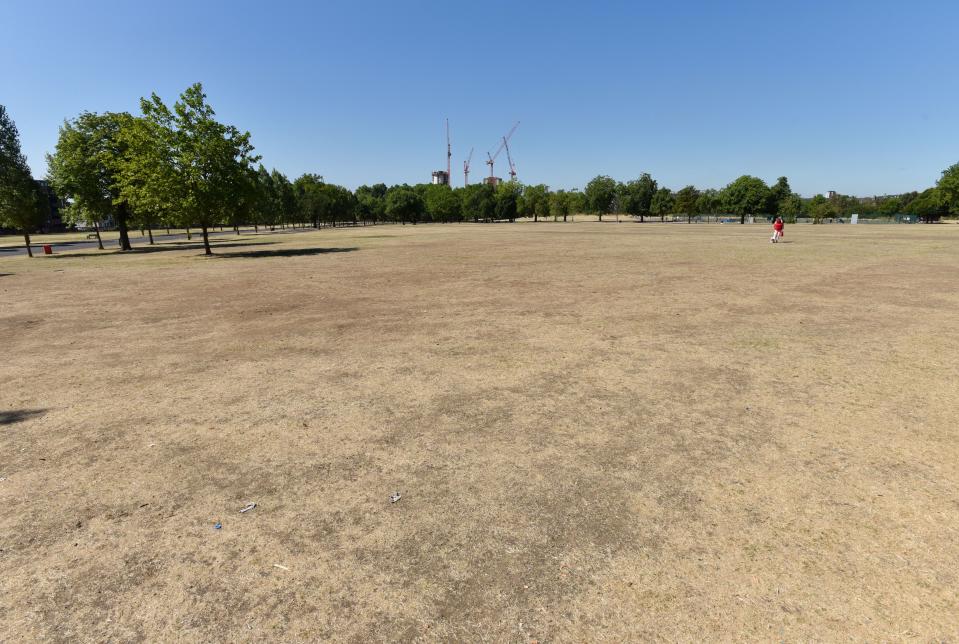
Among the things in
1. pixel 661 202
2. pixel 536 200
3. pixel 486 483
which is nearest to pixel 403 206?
pixel 536 200

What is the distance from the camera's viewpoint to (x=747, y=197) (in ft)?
375

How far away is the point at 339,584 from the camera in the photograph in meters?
3.48

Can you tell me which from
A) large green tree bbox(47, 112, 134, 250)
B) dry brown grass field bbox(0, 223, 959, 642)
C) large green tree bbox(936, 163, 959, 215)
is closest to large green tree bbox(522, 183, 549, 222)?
large green tree bbox(936, 163, 959, 215)

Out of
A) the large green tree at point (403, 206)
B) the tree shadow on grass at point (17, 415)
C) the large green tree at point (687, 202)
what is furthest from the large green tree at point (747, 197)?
the tree shadow on grass at point (17, 415)

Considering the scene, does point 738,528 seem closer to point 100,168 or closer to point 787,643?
point 787,643

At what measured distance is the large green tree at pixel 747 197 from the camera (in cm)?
11400

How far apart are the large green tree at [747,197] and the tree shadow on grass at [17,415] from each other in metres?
132

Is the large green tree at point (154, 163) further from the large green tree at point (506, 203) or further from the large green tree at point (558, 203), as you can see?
the large green tree at point (558, 203)

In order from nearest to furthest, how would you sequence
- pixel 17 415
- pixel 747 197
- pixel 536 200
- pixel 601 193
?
pixel 17 415 < pixel 747 197 < pixel 601 193 < pixel 536 200

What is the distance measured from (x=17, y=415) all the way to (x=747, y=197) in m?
132

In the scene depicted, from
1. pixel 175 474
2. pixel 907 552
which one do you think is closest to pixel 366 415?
pixel 175 474

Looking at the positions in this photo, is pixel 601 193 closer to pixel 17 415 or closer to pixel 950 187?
pixel 950 187

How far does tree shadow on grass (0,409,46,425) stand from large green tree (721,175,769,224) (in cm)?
13188

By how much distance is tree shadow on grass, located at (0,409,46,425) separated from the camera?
6311mm
